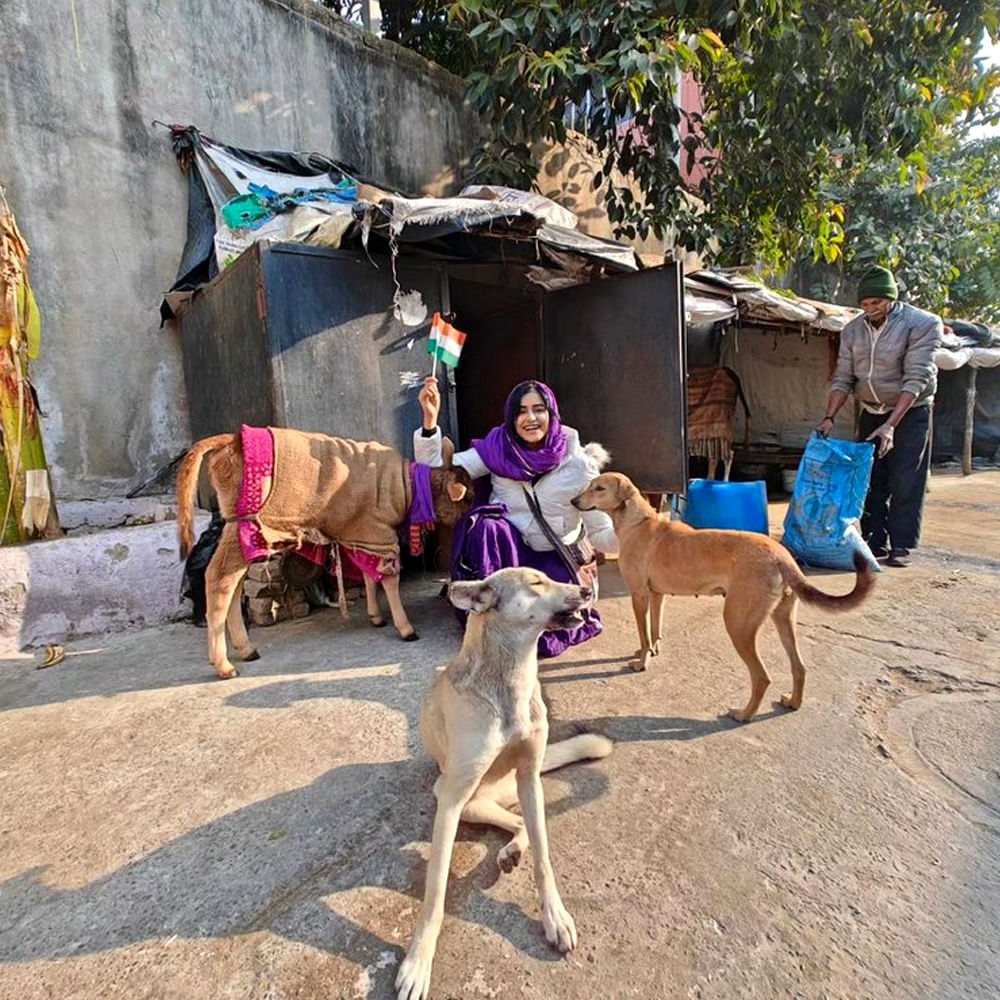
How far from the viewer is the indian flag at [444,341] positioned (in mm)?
4012

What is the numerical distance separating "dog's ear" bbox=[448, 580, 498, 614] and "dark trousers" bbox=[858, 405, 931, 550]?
4260 millimetres

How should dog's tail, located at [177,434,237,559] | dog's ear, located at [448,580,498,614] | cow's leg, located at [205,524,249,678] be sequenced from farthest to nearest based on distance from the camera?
cow's leg, located at [205,524,249,678], dog's tail, located at [177,434,237,559], dog's ear, located at [448,580,498,614]

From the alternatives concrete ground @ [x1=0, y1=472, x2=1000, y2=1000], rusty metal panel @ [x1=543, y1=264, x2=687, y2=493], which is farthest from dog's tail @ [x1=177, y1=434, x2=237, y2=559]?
rusty metal panel @ [x1=543, y1=264, x2=687, y2=493]

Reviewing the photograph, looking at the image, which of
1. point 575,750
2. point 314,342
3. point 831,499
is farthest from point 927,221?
point 575,750

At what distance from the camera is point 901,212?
10203mm

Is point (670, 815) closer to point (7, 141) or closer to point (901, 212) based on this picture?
point (7, 141)

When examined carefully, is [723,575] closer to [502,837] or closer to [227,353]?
[502,837]

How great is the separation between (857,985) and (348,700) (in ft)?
6.66

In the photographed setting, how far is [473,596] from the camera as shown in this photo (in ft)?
5.11

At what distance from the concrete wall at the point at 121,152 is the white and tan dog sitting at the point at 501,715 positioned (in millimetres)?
4460

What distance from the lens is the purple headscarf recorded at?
331cm

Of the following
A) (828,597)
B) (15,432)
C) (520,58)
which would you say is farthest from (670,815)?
(520,58)

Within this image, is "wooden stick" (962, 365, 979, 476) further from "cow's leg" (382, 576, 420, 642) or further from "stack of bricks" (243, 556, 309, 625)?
"stack of bricks" (243, 556, 309, 625)

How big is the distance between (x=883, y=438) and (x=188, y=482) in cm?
465
